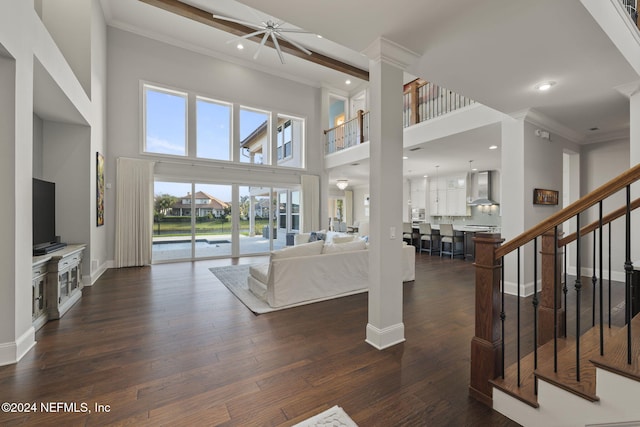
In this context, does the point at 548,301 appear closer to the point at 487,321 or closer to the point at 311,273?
the point at 487,321

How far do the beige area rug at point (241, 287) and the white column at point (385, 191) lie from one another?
1.46m

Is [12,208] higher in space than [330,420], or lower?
higher

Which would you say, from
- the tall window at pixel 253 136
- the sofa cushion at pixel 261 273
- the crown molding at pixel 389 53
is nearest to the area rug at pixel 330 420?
the sofa cushion at pixel 261 273

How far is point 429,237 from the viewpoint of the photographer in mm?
8273

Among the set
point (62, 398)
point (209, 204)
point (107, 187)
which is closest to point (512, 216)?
point (62, 398)

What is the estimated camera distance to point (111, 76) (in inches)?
249

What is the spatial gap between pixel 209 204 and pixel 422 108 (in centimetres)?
582

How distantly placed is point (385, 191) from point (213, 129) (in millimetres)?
6536

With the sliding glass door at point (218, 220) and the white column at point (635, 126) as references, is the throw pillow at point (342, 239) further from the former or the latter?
the sliding glass door at point (218, 220)

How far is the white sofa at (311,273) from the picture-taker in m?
3.71

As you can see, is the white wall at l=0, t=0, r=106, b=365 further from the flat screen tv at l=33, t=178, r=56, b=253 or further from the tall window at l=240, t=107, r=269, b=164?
the tall window at l=240, t=107, r=269, b=164

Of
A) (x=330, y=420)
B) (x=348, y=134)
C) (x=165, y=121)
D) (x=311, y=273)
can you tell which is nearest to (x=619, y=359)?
(x=330, y=420)

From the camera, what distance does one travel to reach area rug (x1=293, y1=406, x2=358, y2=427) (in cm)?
167

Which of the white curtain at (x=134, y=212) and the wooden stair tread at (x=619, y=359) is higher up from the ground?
the white curtain at (x=134, y=212)
